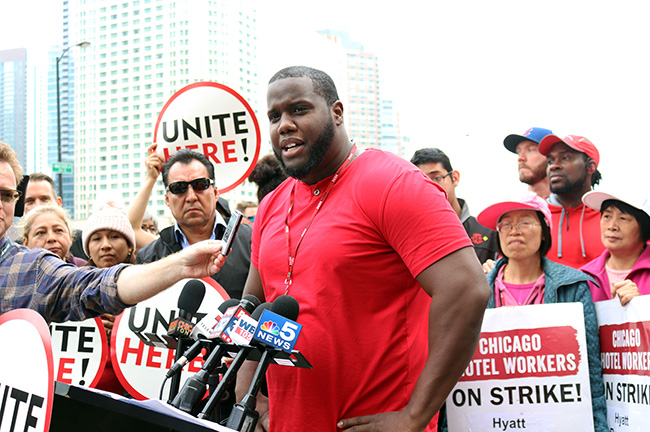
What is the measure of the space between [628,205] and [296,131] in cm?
260

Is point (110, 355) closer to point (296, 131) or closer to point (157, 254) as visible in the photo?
point (157, 254)

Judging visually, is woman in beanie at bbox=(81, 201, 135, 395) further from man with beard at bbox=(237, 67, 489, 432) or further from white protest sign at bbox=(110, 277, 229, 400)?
man with beard at bbox=(237, 67, 489, 432)

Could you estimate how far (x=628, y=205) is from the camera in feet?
13.6

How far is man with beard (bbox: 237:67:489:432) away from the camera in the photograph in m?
2.23

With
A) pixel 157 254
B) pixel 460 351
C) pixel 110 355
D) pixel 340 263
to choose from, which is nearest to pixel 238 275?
pixel 157 254

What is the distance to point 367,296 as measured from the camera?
239cm

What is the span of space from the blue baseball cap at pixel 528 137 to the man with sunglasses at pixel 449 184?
81cm

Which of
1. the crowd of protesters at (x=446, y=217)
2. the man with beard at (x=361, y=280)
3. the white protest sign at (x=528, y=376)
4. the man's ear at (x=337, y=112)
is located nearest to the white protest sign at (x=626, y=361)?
the crowd of protesters at (x=446, y=217)

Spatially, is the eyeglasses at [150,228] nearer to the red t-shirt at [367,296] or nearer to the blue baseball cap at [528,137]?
the blue baseball cap at [528,137]

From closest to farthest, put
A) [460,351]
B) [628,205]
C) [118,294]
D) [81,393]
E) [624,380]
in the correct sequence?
[81,393] → [460,351] → [118,294] → [624,380] → [628,205]

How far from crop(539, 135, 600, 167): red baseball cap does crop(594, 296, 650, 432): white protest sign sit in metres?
1.88

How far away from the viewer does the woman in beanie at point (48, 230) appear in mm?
4848

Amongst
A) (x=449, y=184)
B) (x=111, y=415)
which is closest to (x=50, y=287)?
(x=111, y=415)

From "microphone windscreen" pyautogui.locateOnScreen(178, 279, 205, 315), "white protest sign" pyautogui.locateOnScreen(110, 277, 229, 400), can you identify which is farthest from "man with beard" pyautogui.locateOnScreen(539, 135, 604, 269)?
"microphone windscreen" pyautogui.locateOnScreen(178, 279, 205, 315)
